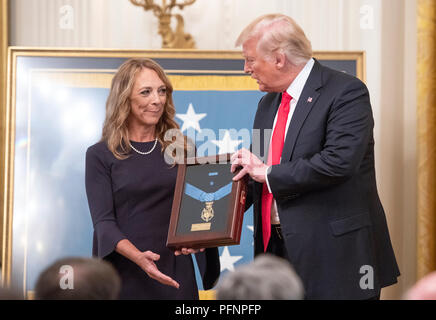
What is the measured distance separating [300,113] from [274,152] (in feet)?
0.70

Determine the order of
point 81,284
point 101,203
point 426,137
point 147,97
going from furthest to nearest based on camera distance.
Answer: point 426,137
point 147,97
point 101,203
point 81,284

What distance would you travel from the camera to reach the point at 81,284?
1295 millimetres

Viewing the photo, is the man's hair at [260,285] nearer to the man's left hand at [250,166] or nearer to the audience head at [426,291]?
the audience head at [426,291]

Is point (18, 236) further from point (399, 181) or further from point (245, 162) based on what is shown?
point (399, 181)

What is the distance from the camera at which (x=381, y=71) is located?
4461mm

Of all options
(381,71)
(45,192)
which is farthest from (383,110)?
(45,192)

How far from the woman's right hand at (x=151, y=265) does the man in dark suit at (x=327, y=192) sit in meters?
0.45

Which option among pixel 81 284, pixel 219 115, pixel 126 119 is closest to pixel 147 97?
pixel 126 119

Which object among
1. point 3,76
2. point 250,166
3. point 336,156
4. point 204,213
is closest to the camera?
point 336,156

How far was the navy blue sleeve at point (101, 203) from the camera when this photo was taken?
105 inches

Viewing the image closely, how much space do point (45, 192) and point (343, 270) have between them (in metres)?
2.38

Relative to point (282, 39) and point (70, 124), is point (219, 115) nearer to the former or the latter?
point (70, 124)

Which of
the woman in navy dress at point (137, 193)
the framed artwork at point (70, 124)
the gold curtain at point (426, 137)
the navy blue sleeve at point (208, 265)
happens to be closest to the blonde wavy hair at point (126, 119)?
the woman in navy dress at point (137, 193)

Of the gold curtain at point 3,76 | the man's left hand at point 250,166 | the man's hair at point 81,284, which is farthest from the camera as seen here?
the gold curtain at point 3,76
